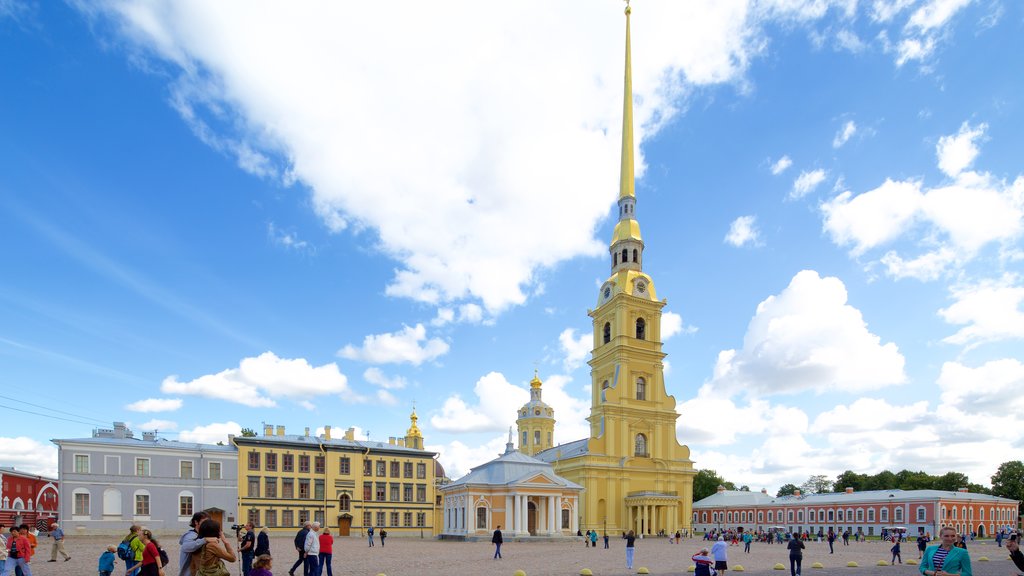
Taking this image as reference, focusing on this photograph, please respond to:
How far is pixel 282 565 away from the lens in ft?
78.0

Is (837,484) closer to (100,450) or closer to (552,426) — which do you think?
(552,426)

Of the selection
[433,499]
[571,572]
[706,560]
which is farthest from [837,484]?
[706,560]

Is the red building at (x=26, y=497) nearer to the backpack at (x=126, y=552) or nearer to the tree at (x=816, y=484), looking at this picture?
the backpack at (x=126, y=552)

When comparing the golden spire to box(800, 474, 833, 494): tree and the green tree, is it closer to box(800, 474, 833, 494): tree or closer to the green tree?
the green tree

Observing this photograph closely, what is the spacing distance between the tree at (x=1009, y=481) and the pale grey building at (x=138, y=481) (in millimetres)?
94861

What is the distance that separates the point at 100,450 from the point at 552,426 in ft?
187

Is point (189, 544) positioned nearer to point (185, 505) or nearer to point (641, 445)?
point (185, 505)

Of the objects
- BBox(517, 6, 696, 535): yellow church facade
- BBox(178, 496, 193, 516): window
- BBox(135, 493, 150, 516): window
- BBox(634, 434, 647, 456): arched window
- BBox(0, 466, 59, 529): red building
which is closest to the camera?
BBox(135, 493, 150, 516): window

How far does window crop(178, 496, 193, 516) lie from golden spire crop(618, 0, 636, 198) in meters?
52.0

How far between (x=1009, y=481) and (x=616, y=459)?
2418 inches

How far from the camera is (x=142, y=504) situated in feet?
162

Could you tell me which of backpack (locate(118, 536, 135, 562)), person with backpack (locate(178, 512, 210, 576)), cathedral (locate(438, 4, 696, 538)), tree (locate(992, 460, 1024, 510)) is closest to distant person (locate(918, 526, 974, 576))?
person with backpack (locate(178, 512, 210, 576))

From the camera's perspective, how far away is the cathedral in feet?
172

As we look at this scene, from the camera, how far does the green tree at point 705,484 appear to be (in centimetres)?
11298
